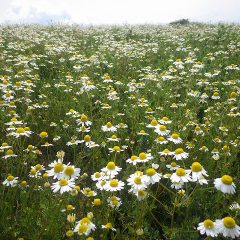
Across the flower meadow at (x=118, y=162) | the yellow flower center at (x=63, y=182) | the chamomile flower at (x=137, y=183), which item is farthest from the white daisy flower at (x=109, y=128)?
the yellow flower center at (x=63, y=182)

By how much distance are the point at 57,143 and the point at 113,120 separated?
0.98 m

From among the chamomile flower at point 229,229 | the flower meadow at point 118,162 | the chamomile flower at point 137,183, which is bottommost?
the flower meadow at point 118,162

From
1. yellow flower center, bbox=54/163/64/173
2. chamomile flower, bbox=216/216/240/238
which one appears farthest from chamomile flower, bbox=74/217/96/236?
chamomile flower, bbox=216/216/240/238

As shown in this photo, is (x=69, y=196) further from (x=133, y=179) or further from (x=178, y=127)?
(x=178, y=127)

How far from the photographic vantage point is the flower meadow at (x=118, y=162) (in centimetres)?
295

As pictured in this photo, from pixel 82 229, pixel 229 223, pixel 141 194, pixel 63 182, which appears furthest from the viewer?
pixel 141 194

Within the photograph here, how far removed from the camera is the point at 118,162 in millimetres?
4402

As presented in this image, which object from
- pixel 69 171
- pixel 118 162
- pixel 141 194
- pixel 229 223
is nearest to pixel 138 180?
pixel 141 194

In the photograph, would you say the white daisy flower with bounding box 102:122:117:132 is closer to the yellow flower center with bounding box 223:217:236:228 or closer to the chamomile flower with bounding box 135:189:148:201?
the chamomile flower with bounding box 135:189:148:201

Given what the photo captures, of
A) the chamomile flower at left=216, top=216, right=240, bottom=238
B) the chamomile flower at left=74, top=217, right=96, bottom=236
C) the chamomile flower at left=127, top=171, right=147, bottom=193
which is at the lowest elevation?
the chamomile flower at left=74, top=217, right=96, bottom=236

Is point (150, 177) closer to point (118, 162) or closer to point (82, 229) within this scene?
point (82, 229)

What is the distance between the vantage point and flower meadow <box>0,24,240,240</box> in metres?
2.95

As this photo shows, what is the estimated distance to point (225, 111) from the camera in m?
5.59

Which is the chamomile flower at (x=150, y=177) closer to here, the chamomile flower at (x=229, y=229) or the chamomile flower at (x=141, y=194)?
the chamomile flower at (x=141, y=194)
